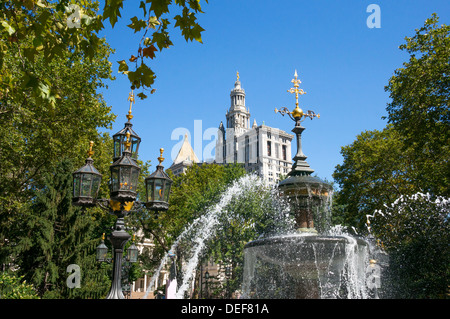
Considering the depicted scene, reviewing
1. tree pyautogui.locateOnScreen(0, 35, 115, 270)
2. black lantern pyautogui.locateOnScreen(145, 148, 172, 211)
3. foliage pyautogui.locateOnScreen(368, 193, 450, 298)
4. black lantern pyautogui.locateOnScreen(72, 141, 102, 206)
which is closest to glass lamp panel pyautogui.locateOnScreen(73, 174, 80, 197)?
black lantern pyautogui.locateOnScreen(72, 141, 102, 206)

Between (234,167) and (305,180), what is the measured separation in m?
27.9

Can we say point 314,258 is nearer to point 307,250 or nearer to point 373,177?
point 307,250

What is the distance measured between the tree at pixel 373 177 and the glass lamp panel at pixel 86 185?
2612 centimetres

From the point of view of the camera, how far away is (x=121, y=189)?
7.69 meters

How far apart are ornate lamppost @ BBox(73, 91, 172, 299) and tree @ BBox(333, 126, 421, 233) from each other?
82.6 ft

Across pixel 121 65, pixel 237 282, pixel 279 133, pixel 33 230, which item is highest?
pixel 279 133

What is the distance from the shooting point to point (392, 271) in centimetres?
2292

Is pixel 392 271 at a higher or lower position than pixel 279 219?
lower

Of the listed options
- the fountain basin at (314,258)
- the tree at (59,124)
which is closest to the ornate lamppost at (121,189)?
the fountain basin at (314,258)

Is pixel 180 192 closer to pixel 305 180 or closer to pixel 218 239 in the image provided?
pixel 218 239

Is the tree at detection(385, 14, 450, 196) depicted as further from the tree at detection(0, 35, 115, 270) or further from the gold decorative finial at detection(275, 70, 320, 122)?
the tree at detection(0, 35, 115, 270)

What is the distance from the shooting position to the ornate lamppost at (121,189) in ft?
24.4

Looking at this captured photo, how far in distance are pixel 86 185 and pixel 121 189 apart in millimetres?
1041
